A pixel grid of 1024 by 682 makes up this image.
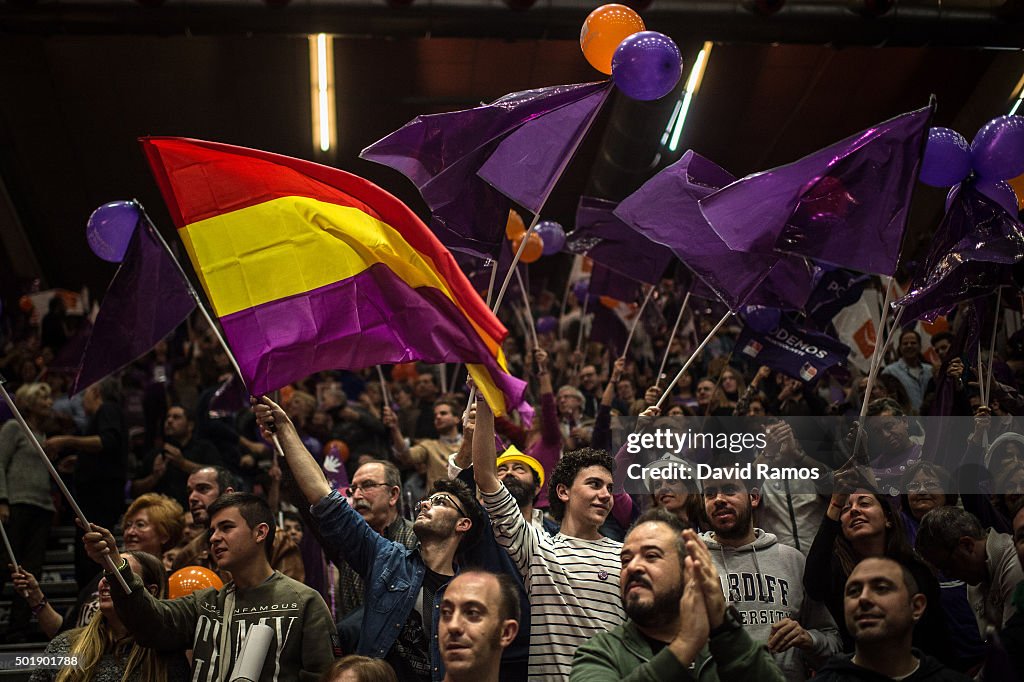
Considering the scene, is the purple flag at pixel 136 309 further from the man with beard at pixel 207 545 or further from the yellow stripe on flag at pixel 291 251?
the yellow stripe on flag at pixel 291 251

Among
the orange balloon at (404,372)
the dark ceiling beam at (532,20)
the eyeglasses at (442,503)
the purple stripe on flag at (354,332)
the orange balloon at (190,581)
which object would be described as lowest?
the orange balloon at (190,581)

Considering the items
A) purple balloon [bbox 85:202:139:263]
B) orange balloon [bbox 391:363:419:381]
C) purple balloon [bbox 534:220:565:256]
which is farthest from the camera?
orange balloon [bbox 391:363:419:381]

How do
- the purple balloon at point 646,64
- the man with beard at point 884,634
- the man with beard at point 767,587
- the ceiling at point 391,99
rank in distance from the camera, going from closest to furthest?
the man with beard at point 884,634 → the man with beard at point 767,587 → the purple balloon at point 646,64 → the ceiling at point 391,99

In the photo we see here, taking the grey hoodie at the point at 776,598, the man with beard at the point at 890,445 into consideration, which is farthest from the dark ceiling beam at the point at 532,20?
the grey hoodie at the point at 776,598

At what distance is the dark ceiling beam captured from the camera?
1012cm

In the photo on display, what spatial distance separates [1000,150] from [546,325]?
818cm

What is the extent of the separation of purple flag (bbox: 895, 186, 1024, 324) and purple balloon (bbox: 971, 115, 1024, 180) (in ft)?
0.76

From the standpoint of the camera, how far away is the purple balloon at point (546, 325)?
13219 mm

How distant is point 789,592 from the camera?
4.25 meters

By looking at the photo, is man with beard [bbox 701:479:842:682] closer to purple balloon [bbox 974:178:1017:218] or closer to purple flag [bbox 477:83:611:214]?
purple flag [bbox 477:83:611:214]

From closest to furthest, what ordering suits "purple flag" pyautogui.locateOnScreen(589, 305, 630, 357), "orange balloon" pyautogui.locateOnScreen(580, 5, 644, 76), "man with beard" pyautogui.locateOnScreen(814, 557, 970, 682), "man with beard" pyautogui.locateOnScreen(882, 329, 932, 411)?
"man with beard" pyautogui.locateOnScreen(814, 557, 970, 682) → "orange balloon" pyautogui.locateOnScreen(580, 5, 644, 76) → "man with beard" pyautogui.locateOnScreen(882, 329, 932, 411) → "purple flag" pyautogui.locateOnScreen(589, 305, 630, 357)

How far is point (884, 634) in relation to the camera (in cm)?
337

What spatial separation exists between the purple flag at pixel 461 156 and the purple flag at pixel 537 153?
0.04 m

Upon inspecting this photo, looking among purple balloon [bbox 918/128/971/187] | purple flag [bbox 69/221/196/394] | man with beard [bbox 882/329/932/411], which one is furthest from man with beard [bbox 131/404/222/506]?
man with beard [bbox 882/329/932/411]
